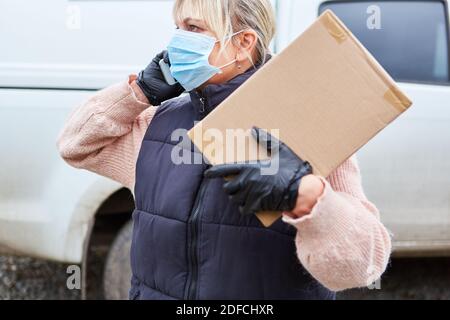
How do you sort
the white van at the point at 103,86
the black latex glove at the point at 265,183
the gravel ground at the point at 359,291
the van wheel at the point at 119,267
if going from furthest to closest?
the gravel ground at the point at 359,291
the van wheel at the point at 119,267
the white van at the point at 103,86
the black latex glove at the point at 265,183

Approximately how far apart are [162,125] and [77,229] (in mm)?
1688

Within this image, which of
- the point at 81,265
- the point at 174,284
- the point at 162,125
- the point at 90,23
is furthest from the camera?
the point at 81,265

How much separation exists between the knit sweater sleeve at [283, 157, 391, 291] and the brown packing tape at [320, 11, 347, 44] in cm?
31

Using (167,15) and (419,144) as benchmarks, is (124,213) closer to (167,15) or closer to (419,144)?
(167,15)

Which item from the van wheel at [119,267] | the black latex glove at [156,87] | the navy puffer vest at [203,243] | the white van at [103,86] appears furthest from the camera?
the van wheel at [119,267]

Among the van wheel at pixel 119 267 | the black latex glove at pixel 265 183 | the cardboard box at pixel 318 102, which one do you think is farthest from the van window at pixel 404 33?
the black latex glove at pixel 265 183

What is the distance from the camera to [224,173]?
4.90 ft

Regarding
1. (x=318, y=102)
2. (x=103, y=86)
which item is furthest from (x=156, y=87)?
(x=103, y=86)

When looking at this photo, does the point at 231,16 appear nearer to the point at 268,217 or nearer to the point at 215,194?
the point at 215,194

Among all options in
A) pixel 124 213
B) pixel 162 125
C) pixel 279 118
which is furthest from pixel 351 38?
pixel 124 213

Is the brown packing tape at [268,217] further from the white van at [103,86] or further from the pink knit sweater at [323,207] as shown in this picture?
the white van at [103,86]

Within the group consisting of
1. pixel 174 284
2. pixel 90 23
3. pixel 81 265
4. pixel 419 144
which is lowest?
pixel 81 265

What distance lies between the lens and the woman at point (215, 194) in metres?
1.50

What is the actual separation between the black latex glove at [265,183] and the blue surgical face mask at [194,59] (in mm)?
403
